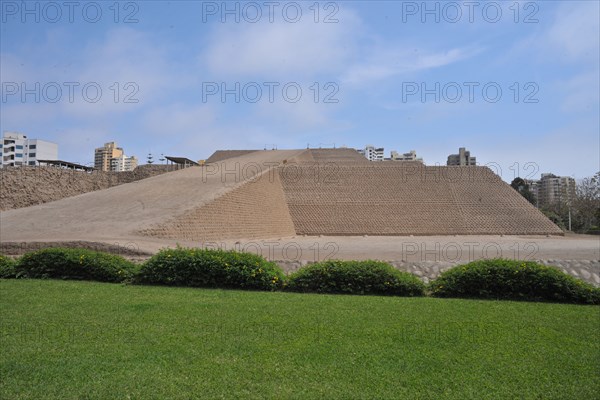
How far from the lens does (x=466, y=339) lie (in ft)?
13.5

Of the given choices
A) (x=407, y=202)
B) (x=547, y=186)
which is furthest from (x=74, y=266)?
(x=547, y=186)

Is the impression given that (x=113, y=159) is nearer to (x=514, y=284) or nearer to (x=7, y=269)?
(x=7, y=269)

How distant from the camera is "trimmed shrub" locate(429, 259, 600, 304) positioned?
20.8 ft

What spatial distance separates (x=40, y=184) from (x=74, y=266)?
19.1m

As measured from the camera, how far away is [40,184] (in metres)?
24.1

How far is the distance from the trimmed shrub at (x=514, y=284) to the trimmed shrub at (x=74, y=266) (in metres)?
5.30

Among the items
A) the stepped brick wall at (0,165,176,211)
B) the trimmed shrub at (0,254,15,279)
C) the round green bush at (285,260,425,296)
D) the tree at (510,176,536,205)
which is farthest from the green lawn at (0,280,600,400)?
the tree at (510,176,536,205)

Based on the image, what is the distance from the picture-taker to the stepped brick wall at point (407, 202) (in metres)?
24.4

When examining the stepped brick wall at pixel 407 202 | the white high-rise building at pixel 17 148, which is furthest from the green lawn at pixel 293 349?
the white high-rise building at pixel 17 148

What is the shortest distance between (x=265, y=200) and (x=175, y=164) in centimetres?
1150

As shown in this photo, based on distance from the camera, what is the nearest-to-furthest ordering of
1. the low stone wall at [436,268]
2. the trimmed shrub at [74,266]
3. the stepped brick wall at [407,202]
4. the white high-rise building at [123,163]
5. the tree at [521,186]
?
the trimmed shrub at [74,266] → the low stone wall at [436,268] → the stepped brick wall at [407,202] → the tree at [521,186] → the white high-rise building at [123,163]

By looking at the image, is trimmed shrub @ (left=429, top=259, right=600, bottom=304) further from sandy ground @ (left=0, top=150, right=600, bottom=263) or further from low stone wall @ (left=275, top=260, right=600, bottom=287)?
sandy ground @ (left=0, top=150, right=600, bottom=263)

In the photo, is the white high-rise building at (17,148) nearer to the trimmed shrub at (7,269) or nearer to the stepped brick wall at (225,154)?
the stepped brick wall at (225,154)

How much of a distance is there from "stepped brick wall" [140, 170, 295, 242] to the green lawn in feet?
29.9
